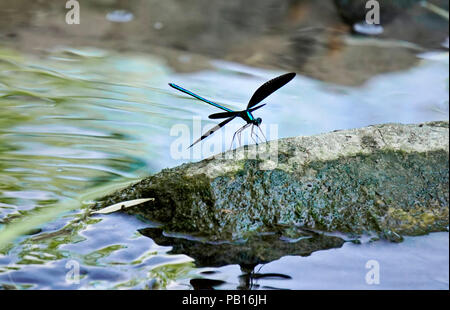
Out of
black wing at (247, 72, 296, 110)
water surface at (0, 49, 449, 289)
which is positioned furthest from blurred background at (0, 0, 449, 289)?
black wing at (247, 72, 296, 110)

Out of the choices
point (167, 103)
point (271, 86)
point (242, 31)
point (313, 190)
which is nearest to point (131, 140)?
point (167, 103)

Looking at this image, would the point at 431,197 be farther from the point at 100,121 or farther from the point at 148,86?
the point at 148,86

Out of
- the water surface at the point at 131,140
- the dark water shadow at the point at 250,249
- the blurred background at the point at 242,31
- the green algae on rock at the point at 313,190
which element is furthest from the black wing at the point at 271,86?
the blurred background at the point at 242,31

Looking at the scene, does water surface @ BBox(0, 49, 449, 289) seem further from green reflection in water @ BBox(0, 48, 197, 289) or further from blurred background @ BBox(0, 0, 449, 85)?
blurred background @ BBox(0, 0, 449, 85)

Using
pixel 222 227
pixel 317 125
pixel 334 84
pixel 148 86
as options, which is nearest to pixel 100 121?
pixel 148 86

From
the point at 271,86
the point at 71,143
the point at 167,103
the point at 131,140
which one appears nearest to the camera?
the point at 271,86

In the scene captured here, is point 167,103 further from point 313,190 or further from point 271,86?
point 313,190
